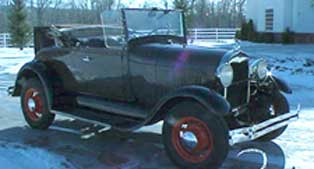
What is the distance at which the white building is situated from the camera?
78.9ft

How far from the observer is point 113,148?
19.6 ft

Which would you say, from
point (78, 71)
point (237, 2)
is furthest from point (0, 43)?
point (78, 71)

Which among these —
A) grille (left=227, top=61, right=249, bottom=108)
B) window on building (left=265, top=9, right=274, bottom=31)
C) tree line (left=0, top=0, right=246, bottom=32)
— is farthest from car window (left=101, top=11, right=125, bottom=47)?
tree line (left=0, top=0, right=246, bottom=32)

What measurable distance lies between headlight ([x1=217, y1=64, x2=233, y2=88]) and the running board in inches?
40.5

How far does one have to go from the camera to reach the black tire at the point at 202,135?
4922mm

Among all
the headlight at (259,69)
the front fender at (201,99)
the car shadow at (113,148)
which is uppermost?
the headlight at (259,69)

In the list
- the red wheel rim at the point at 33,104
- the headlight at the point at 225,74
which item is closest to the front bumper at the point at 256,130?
the headlight at the point at 225,74

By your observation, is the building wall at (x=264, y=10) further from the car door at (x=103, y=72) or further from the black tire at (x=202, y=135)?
the black tire at (x=202, y=135)

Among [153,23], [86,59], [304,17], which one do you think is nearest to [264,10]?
[304,17]

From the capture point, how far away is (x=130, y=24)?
6180 mm

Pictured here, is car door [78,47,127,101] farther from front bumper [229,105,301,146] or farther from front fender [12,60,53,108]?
front bumper [229,105,301,146]

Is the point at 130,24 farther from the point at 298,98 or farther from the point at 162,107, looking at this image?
the point at 298,98

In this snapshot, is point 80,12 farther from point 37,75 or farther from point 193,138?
point 193,138

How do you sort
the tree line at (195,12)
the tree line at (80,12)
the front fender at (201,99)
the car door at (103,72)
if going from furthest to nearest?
the tree line at (195,12)
the tree line at (80,12)
the car door at (103,72)
the front fender at (201,99)
